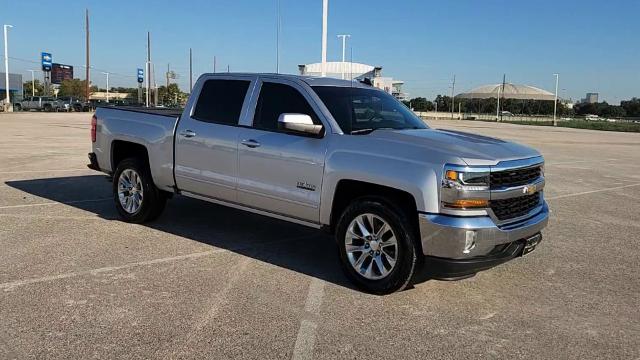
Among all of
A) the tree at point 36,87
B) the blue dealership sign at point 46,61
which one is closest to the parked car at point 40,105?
the blue dealership sign at point 46,61

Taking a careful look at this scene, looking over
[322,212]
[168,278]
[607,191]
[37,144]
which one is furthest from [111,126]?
[37,144]

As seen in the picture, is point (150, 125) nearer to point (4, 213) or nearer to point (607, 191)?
point (4, 213)

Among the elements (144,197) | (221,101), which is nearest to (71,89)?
(144,197)

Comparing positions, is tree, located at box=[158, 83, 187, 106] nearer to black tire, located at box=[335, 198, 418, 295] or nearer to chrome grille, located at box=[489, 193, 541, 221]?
black tire, located at box=[335, 198, 418, 295]

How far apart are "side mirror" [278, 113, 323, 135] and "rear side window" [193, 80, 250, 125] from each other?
3.61 ft

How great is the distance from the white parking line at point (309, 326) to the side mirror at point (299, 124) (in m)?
1.37

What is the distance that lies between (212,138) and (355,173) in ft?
6.43

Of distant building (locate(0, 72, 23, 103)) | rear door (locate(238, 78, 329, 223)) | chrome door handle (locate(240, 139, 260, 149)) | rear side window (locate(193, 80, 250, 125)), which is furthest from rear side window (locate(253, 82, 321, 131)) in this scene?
distant building (locate(0, 72, 23, 103))

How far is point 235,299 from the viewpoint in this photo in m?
4.69

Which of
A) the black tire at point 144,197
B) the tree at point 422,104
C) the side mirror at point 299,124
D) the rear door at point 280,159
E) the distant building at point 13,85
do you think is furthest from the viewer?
the tree at point 422,104

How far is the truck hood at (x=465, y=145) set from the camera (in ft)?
15.1

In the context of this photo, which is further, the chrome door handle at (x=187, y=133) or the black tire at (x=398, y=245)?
the chrome door handle at (x=187, y=133)

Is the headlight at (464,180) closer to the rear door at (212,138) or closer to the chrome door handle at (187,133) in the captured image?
the rear door at (212,138)

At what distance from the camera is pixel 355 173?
4.97 m
